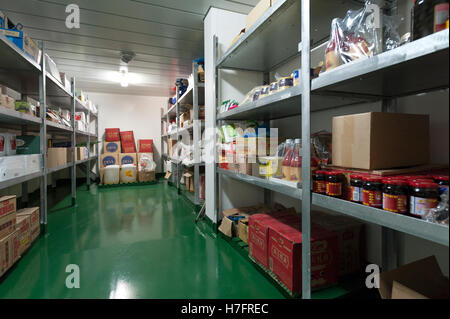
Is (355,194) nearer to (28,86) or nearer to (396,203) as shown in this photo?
(396,203)

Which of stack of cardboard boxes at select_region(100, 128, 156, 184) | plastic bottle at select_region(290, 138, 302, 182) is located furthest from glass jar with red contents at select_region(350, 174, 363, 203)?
stack of cardboard boxes at select_region(100, 128, 156, 184)

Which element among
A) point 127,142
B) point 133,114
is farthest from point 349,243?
point 133,114

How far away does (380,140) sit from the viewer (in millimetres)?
818

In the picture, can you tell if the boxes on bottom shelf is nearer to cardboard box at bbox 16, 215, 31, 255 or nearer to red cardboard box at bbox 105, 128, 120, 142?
cardboard box at bbox 16, 215, 31, 255

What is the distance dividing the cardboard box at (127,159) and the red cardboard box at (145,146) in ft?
1.27

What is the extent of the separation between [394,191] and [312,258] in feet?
1.96

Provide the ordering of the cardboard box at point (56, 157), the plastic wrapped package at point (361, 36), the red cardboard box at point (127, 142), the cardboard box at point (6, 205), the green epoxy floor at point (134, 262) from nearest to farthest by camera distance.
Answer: the plastic wrapped package at point (361, 36) < the green epoxy floor at point (134, 262) < the cardboard box at point (6, 205) < the cardboard box at point (56, 157) < the red cardboard box at point (127, 142)

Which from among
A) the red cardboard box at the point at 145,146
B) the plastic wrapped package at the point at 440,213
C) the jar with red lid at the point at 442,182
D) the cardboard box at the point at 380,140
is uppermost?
the red cardboard box at the point at 145,146

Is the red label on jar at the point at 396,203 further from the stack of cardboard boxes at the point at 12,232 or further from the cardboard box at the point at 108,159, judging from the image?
the cardboard box at the point at 108,159

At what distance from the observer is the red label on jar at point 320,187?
0.93 meters

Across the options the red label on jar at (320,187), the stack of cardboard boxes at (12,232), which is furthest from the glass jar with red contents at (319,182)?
the stack of cardboard boxes at (12,232)
